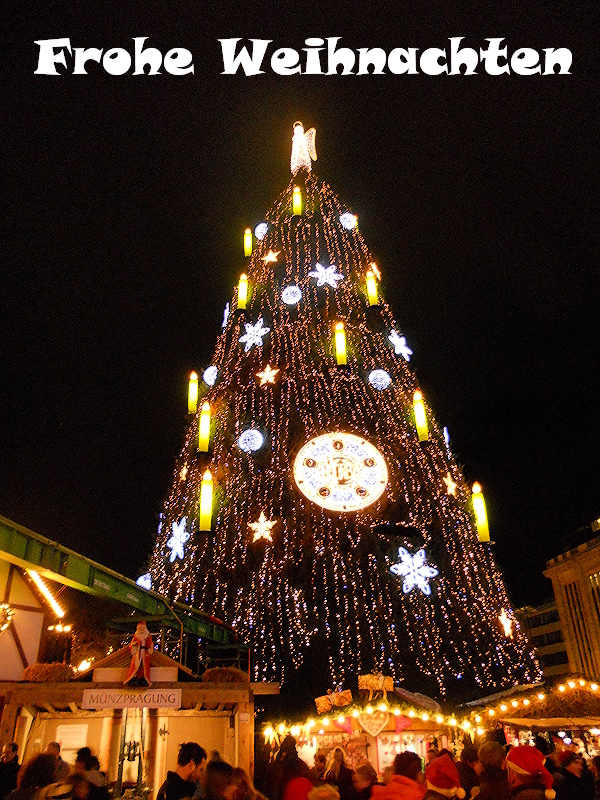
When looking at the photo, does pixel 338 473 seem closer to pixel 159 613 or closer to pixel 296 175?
pixel 159 613

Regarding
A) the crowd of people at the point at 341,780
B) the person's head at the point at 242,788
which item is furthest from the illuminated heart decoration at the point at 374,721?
the person's head at the point at 242,788

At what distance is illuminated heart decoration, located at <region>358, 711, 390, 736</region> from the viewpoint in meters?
13.4

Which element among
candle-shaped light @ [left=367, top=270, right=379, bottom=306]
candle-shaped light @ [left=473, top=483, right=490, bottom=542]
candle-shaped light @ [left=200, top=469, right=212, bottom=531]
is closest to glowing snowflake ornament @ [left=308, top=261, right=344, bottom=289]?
candle-shaped light @ [left=367, top=270, right=379, bottom=306]

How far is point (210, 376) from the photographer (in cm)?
3177

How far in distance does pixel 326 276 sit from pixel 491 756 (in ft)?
99.9

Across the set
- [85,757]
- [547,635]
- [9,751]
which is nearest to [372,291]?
[9,751]

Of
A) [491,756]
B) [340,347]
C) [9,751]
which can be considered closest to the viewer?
[491,756]

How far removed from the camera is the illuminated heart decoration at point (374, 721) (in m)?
13.4

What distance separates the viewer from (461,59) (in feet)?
27.4

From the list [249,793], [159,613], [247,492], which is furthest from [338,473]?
[249,793]

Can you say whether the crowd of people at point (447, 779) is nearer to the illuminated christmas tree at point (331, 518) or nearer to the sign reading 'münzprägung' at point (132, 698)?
the sign reading 'münzprägung' at point (132, 698)

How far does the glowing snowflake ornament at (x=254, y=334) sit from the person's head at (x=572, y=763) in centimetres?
2710

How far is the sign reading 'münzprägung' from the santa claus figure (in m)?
0.14

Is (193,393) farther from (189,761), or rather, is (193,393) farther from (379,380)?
(189,761)
